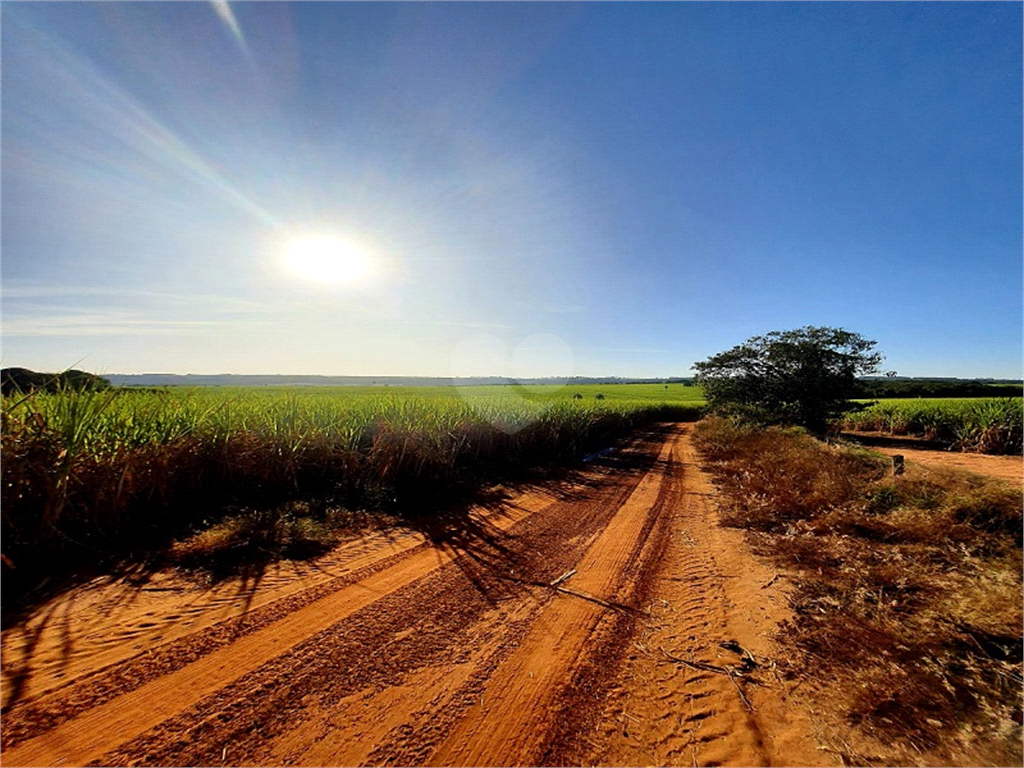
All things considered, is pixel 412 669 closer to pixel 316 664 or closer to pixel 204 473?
pixel 316 664

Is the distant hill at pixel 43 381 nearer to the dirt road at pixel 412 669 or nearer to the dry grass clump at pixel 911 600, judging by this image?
the dirt road at pixel 412 669

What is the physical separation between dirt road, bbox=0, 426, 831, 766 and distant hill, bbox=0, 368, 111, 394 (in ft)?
9.30

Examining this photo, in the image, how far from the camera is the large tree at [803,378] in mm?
20891

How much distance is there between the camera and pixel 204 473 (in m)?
5.58

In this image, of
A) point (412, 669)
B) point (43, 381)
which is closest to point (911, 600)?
point (412, 669)

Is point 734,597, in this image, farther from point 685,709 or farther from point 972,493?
point 972,493

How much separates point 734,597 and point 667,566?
89cm

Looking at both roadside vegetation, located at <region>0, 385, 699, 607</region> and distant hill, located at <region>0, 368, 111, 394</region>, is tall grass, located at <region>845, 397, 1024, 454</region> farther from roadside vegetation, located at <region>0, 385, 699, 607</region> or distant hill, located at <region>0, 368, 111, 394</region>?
distant hill, located at <region>0, 368, 111, 394</region>

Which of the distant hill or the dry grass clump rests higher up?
the distant hill

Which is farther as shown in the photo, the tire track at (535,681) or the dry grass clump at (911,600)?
the dry grass clump at (911,600)

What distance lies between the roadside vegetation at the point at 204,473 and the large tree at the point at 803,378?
1971cm

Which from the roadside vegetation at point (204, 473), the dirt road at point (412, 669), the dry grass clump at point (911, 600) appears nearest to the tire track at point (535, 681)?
the dirt road at point (412, 669)

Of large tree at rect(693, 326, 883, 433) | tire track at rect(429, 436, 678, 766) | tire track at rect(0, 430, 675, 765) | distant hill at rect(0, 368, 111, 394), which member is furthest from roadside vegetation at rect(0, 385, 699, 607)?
large tree at rect(693, 326, 883, 433)

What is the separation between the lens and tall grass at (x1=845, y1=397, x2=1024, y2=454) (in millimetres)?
14867
